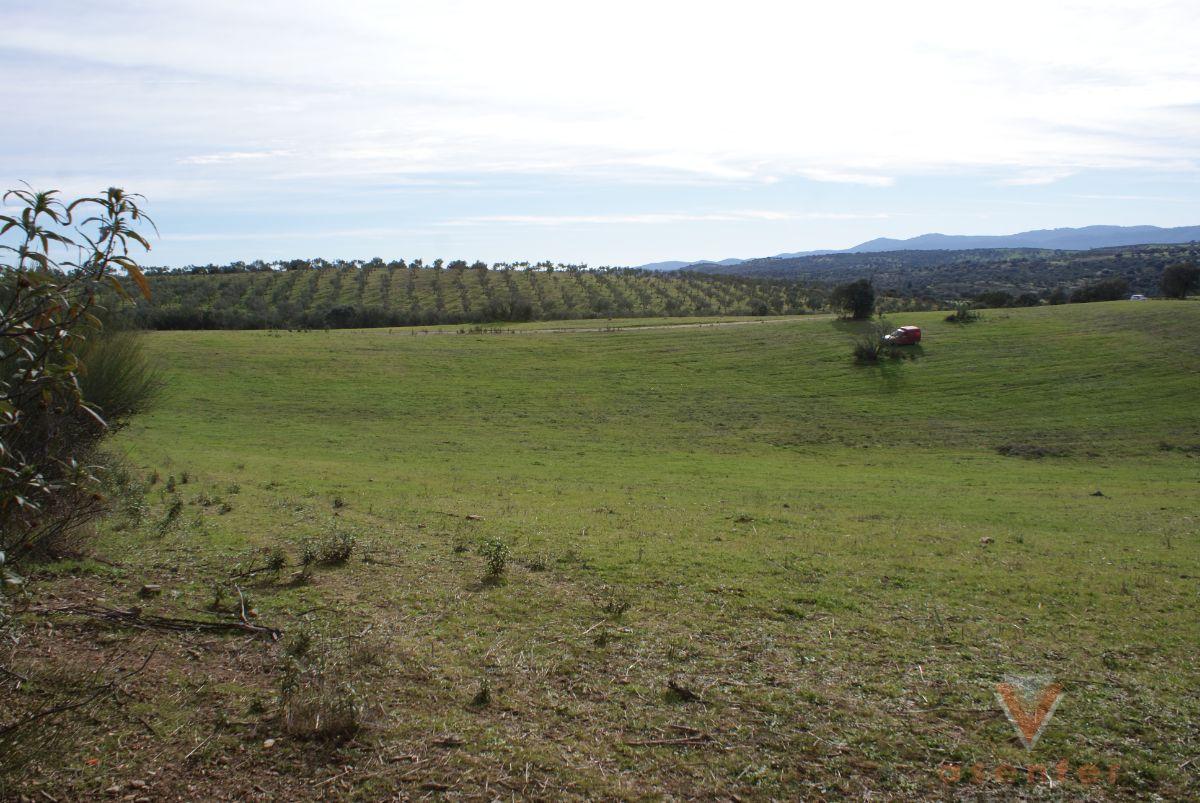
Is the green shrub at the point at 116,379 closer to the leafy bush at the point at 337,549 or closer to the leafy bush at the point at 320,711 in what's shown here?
the leafy bush at the point at 337,549

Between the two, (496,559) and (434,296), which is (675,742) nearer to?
(496,559)

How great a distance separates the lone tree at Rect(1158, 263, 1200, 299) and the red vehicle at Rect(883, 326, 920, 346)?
3175 centimetres

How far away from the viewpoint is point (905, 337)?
183 ft

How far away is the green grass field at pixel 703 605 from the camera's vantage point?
5.61 metres

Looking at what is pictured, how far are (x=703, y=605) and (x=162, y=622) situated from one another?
6.01 meters

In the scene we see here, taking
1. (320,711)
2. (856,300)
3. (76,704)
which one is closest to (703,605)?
(320,711)

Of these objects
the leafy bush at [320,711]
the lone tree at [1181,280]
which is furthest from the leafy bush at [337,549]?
the lone tree at [1181,280]

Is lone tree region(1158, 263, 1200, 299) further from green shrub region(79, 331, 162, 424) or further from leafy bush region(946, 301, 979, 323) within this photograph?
green shrub region(79, 331, 162, 424)

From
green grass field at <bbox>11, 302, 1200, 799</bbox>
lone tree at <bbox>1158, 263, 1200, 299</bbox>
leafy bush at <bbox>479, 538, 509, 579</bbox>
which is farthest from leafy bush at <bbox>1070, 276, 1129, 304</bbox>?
leafy bush at <bbox>479, 538, 509, 579</bbox>

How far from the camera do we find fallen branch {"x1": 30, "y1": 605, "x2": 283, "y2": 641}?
747 cm

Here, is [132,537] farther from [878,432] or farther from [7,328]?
[878,432]

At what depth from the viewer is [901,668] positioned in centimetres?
750

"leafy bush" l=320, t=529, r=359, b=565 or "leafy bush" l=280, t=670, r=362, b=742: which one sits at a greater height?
"leafy bush" l=280, t=670, r=362, b=742

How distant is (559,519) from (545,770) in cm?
1093
